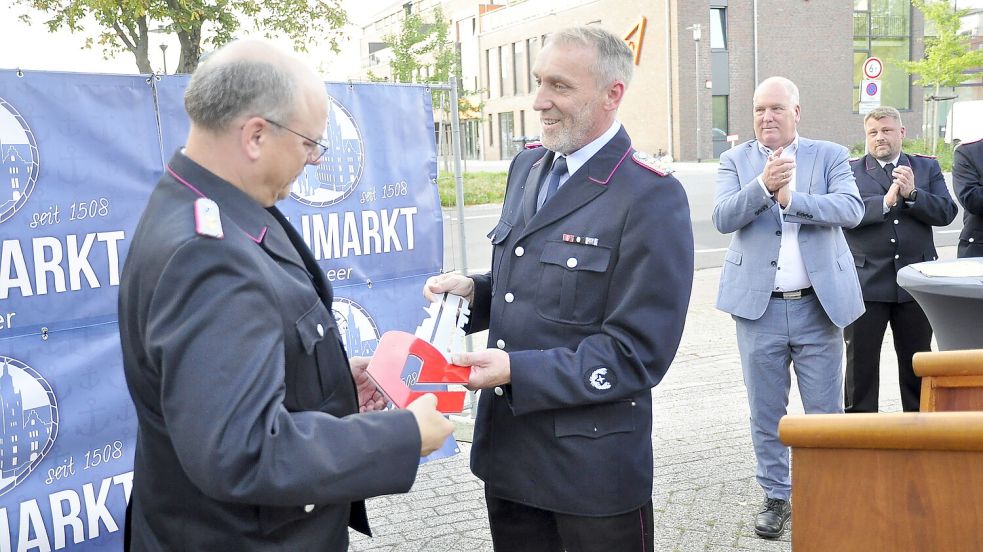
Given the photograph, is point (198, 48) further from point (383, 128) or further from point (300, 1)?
point (383, 128)

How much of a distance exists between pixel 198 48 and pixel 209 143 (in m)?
15.4

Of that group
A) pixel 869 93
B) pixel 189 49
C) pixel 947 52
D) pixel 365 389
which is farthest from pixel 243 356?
pixel 947 52

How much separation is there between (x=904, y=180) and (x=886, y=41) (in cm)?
Answer: 4422

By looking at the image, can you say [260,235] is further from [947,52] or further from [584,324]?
[947,52]

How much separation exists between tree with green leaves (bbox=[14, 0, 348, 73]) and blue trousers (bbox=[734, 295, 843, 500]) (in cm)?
1149

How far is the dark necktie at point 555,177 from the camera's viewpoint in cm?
274

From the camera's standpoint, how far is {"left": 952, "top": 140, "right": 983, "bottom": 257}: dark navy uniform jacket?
5.45 metres

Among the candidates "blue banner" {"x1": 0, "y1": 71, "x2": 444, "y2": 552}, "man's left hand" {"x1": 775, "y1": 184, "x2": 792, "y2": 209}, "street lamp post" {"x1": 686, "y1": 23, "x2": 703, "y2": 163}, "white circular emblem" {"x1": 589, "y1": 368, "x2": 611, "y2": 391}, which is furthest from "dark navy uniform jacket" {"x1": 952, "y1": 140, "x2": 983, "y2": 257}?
"street lamp post" {"x1": 686, "y1": 23, "x2": 703, "y2": 163}

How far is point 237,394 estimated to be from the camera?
1515mm

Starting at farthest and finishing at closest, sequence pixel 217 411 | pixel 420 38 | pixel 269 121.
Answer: pixel 420 38, pixel 269 121, pixel 217 411

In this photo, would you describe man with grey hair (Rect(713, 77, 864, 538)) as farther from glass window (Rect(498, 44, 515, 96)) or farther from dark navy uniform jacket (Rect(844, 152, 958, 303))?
glass window (Rect(498, 44, 515, 96))

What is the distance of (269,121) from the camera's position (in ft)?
5.48

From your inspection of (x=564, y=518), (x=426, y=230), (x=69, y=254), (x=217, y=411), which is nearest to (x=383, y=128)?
(x=426, y=230)

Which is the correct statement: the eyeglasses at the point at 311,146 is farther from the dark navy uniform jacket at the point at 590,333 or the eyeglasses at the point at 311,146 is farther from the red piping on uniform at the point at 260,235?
the dark navy uniform jacket at the point at 590,333
